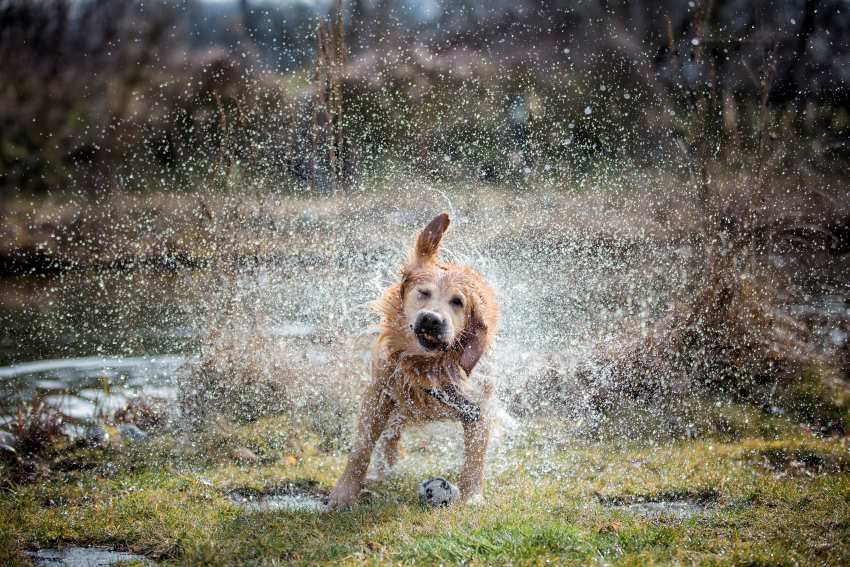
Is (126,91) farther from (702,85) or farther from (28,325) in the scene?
(702,85)

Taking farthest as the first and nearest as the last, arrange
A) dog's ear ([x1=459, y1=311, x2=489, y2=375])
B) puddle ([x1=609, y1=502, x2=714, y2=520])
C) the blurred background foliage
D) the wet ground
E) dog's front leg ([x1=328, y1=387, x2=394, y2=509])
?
the blurred background foliage → the wet ground → dog's ear ([x1=459, y1=311, x2=489, y2=375]) → dog's front leg ([x1=328, y1=387, x2=394, y2=509]) → puddle ([x1=609, y1=502, x2=714, y2=520])

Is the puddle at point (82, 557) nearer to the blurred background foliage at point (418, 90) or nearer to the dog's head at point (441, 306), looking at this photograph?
the dog's head at point (441, 306)

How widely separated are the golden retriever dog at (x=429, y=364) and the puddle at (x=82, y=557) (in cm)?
114

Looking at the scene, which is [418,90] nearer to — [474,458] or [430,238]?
[430,238]

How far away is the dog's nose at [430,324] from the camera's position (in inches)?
145

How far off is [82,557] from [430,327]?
6.46 ft

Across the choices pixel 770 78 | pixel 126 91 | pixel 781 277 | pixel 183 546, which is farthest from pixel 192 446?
pixel 126 91

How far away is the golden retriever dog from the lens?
3.92 m

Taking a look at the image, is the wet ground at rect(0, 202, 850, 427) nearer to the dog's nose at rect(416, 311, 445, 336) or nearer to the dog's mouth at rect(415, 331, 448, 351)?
the dog's mouth at rect(415, 331, 448, 351)

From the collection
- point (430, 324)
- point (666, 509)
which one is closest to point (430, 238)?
point (430, 324)

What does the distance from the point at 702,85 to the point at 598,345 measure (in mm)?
4069

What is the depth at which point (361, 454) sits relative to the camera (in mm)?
3939

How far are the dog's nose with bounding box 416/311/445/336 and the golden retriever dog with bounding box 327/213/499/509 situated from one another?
0.04m

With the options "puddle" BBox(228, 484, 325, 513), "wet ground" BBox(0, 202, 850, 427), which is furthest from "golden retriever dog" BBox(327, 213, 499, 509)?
"wet ground" BBox(0, 202, 850, 427)
